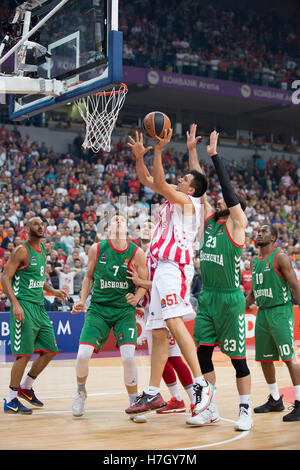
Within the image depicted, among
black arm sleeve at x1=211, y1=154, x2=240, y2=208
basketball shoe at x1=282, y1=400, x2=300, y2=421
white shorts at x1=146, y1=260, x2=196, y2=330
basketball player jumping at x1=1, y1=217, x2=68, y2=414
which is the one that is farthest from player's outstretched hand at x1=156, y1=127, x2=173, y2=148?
basketball shoe at x1=282, y1=400, x2=300, y2=421

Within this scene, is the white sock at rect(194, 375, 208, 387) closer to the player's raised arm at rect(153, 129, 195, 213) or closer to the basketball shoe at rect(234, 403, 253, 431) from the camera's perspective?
the basketball shoe at rect(234, 403, 253, 431)

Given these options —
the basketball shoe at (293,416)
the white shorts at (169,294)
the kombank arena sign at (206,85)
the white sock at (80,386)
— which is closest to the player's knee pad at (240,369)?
the white shorts at (169,294)

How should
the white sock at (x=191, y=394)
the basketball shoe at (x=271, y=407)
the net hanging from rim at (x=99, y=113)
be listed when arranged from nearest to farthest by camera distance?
the white sock at (x=191, y=394), the basketball shoe at (x=271, y=407), the net hanging from rim at (x=99, y=113)

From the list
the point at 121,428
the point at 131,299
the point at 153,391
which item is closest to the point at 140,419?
the point at 121,428

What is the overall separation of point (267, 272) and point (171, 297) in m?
1.49

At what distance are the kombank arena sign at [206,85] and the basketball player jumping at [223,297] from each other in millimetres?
16518

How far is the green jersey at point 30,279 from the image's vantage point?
6.95 m

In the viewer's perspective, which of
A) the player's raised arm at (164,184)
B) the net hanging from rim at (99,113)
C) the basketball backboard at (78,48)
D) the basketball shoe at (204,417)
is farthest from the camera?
the net hanging from rim at (99,113)

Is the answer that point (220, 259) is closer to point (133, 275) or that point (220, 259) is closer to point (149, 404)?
point (133, 275)

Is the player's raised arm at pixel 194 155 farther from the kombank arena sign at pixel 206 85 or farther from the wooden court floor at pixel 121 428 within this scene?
the kombank arena sign at pixel 206 85

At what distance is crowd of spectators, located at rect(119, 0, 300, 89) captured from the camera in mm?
24281

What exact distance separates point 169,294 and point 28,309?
186 centimetres

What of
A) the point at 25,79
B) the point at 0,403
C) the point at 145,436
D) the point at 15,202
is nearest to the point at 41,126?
the point at 15,202

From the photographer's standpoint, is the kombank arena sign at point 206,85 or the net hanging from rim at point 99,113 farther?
the kombank arena sign at point 206,85
